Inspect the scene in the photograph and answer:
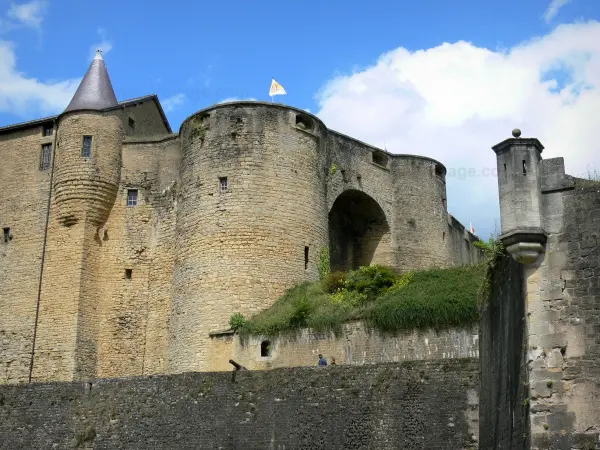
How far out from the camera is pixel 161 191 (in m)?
31.5

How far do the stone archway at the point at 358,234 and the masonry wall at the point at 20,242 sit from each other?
35.8 ft

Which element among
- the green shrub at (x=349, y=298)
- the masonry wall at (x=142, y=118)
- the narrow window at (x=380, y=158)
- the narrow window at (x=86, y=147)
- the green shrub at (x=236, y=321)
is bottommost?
the green shrub at (x=236, y=321)

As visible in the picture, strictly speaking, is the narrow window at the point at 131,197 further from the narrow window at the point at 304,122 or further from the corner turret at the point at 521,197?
the corner turret at the point at 521,197

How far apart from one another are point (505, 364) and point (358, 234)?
75.9 feet

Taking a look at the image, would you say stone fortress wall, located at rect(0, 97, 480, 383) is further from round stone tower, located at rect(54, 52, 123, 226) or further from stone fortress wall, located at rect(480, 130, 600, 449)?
stone fortress wall, located at rect(480, 130, 600, 449)

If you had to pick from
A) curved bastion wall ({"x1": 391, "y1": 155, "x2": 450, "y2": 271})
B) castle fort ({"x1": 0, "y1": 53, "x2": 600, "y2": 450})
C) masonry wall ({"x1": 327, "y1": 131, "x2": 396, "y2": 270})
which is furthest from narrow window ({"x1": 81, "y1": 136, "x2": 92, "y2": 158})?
curved bastion wall ({"x1": 391, "y1": 155, "x2": 450, "y2": 271})

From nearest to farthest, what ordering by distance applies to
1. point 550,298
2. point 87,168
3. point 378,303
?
point 550,298
point 378,303
point 87,168

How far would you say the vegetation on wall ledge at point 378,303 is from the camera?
22906 mm

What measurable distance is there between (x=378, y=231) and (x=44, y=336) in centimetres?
1312

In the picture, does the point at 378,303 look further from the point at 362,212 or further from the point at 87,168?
the point at 87,168

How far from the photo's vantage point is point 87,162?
102 ft

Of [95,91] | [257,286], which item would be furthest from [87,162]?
[257,286]

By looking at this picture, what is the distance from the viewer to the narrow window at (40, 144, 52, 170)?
107 ft

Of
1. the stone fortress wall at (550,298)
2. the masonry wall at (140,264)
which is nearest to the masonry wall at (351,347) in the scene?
the masonry wall at (140,264)
